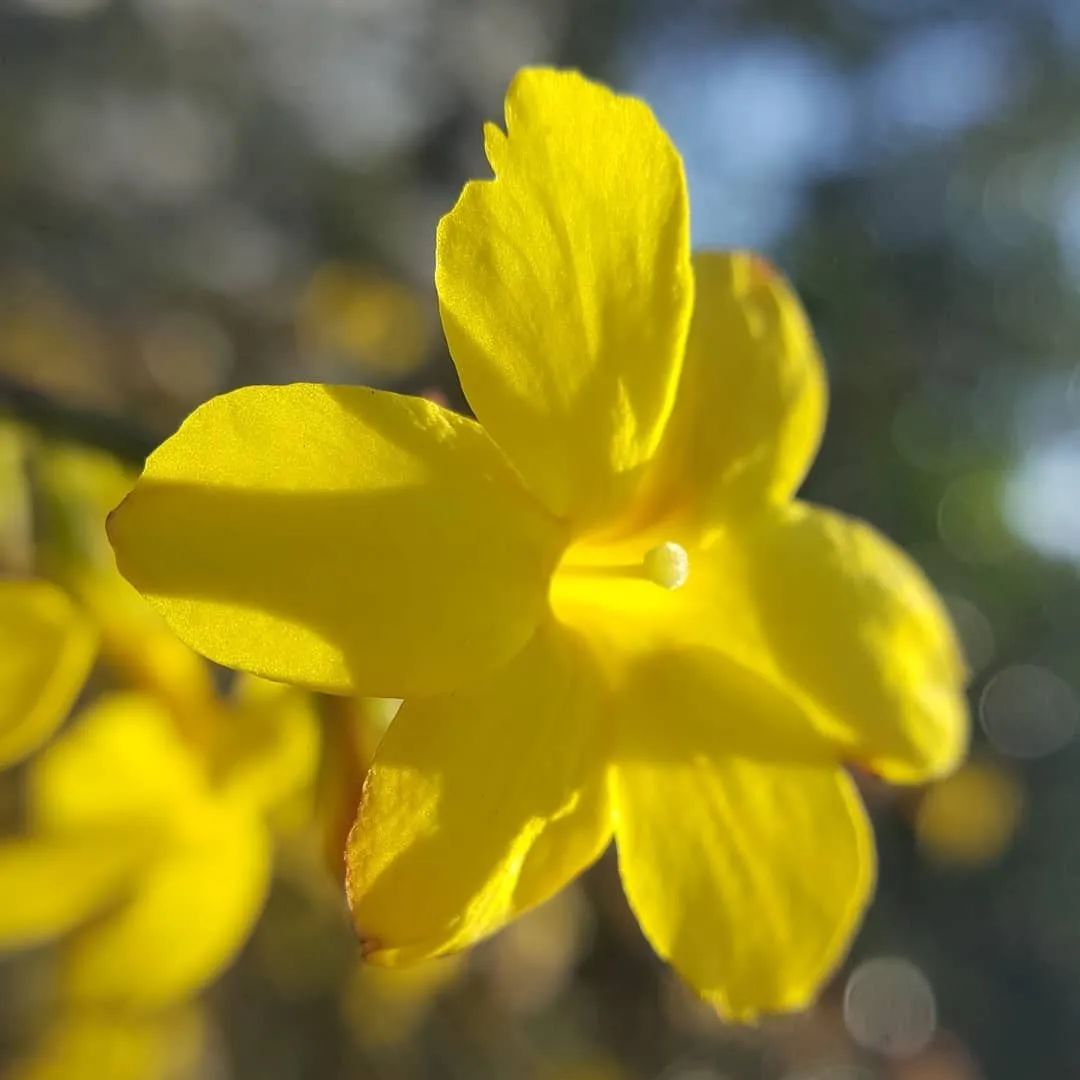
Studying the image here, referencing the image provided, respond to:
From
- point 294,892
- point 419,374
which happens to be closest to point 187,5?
point 419,374

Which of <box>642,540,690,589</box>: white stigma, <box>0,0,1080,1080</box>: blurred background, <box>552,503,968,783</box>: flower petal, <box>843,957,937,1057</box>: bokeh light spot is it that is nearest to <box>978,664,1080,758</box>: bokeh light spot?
<box>0,0,1080,1080</box>: blurred background

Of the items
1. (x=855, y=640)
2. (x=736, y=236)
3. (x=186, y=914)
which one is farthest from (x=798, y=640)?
(x=736, y=236)

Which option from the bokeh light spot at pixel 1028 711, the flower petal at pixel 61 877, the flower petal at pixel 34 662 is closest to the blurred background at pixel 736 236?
the bokeh light spot at pixel 1028 711

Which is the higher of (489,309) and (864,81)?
(489,309)

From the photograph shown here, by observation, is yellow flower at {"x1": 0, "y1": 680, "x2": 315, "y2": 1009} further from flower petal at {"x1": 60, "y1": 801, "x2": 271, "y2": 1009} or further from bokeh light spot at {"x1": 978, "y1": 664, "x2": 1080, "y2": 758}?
bokeh light spot at {"x1": 978, "y1": 664, "x2": 1080, "y2": 758}

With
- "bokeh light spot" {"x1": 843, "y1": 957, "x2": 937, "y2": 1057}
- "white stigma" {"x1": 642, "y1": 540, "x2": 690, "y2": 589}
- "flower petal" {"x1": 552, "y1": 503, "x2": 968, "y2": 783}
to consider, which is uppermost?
"white stigma" {"x1": 642, "y1": 540, "x2": 690, "y2": 589}

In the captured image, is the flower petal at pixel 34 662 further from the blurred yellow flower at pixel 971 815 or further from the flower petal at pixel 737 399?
the blurred yellow flower at pixel 971 815

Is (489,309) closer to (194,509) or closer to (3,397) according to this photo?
(194,509)
